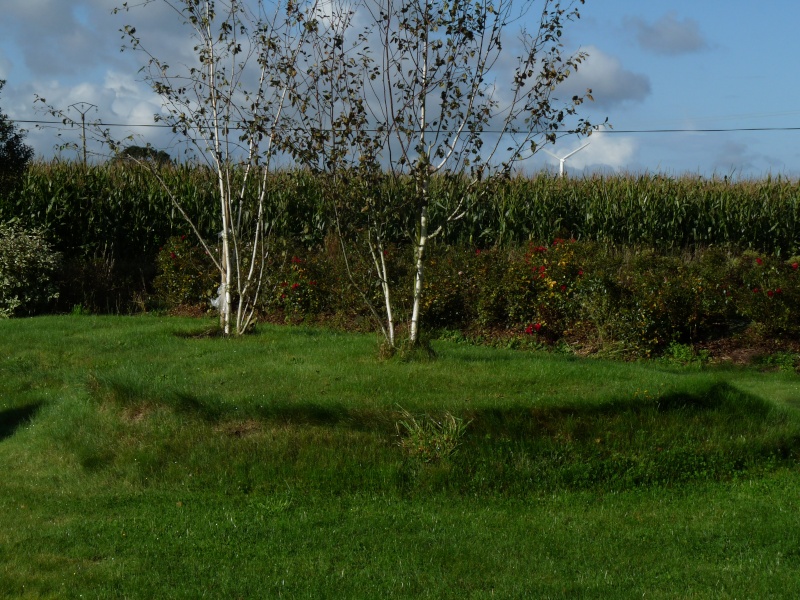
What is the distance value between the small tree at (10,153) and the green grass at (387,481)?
11392 millimetres

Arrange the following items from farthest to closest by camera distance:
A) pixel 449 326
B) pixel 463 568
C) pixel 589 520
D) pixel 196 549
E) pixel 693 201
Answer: pixel 693 201, pixel 449 326, pixel 589 520, pixel 196 549, pixel 463 568

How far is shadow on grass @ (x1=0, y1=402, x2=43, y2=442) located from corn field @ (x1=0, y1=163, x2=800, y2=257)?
914 centimetres

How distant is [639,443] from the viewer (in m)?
7.90

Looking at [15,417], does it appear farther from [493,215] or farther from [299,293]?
[493,215]

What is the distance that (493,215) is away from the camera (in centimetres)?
1905

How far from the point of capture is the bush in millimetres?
16266

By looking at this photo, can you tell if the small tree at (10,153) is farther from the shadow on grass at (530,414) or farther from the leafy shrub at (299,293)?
the shadow on grass at (530,414)

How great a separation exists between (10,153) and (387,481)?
17.0 metres

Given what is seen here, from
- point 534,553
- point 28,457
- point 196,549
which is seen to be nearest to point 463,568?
point 534,553

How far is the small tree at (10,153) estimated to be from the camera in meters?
20.4

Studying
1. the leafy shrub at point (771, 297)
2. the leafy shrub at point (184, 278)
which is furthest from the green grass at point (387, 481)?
the leafy shrub at point (184, 278)

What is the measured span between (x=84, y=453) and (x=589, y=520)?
15.2ft

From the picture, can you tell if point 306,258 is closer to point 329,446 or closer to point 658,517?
point 329,446

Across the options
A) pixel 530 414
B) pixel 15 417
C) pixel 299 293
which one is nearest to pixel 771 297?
pixel 530 414
